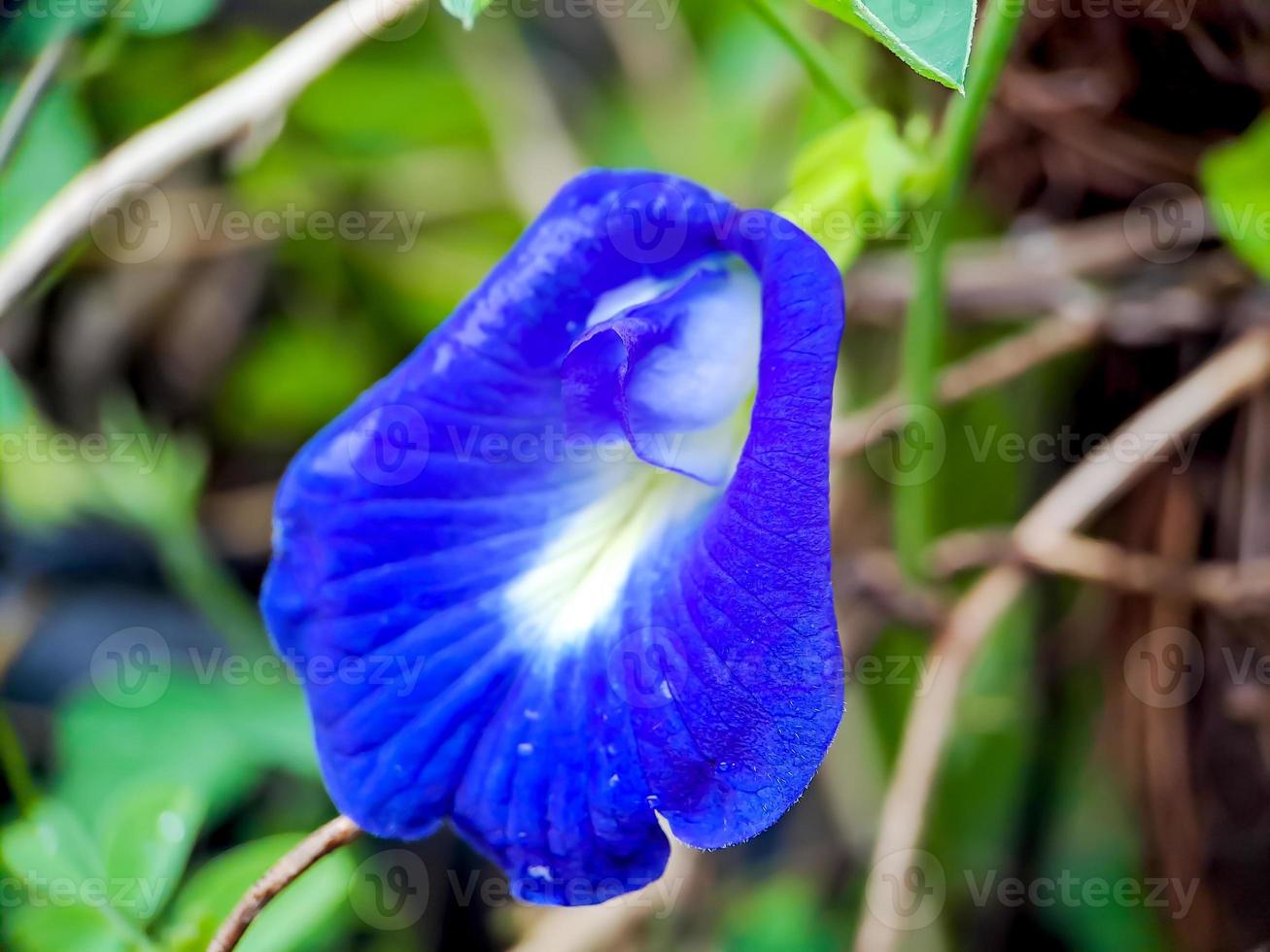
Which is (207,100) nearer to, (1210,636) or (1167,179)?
(1167,179)

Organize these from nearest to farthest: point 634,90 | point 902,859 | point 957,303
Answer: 1. point 902,859
2. point 957,303
3. point 634,90

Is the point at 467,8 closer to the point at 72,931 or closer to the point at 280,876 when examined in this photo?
the point at 280,876

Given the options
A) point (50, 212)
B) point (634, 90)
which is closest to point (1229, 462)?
point (634, 90)

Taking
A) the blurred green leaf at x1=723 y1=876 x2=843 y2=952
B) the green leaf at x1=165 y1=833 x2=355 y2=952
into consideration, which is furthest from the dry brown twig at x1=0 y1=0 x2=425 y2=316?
the blurred green leaf at x1=723 y1=876 x2=843 y2=952
